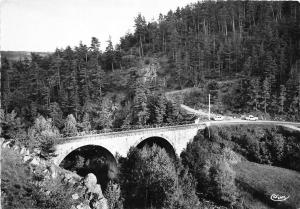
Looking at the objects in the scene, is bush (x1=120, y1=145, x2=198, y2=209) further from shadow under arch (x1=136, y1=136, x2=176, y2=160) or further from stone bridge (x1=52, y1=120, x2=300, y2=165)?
shadow under arch (x1=136, y1=136, x2=176, y2=160)

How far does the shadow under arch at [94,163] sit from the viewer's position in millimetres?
40656

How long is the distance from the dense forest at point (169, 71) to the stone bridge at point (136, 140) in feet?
22.6

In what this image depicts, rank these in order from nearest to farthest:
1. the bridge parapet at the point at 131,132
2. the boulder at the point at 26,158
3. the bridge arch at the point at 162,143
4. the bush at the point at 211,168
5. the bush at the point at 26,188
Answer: the bush at the point at 26,188 → the boulder at the point at 26,158 → the bridge parapet at the point at 131,132 → the bush at the point at 211,168 → the bridge arch at the point at 162,143

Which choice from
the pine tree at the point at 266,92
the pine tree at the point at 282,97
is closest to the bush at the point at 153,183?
the pine tree at the point at 266,92

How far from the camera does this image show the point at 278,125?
50188 mm

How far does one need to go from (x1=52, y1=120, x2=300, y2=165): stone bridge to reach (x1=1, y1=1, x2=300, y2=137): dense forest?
689 cm

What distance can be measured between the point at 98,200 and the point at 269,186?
22807 mm

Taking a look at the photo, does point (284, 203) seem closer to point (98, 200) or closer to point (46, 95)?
point (98, 200)

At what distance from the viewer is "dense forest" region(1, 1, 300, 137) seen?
58219mm

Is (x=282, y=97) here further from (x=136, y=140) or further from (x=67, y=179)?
(x=67, y=179)

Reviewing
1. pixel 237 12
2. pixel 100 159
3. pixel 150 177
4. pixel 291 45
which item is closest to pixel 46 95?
pixel 100 159

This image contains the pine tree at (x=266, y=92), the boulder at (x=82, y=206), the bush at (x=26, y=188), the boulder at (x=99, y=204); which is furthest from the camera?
the pine tree at (x=266, y=92)

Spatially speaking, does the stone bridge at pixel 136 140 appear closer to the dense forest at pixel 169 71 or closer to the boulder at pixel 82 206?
the dense forest at pixel 169 71

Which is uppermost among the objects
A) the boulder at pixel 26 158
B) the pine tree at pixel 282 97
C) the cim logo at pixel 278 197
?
the pine tree at pixel 282 97
